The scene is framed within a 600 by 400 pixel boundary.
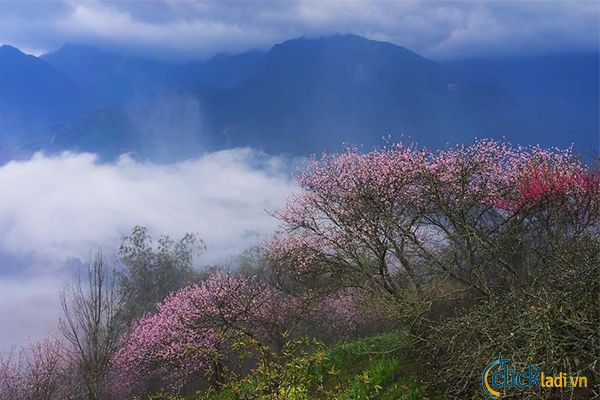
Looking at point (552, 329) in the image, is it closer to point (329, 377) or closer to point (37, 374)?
point (329, 377)

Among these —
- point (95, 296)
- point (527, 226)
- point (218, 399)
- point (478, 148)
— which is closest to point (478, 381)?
point (527, 226)

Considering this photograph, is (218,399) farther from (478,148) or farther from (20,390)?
(20,390)

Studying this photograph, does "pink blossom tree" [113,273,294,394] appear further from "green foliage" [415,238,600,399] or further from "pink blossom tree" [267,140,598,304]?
"green foliage" [415,238,600,399]

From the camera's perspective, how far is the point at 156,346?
21719 millimetres

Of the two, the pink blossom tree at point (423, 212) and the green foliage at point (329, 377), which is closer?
the green foliage at point (329, 377)

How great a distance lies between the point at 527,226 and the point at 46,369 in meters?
21.8

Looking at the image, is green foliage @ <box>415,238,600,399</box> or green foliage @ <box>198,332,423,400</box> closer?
green foliage @ <box>198,332,423,400</box>

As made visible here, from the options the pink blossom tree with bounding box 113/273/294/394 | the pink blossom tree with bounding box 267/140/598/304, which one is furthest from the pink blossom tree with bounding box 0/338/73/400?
the pink blossom tree with bounding box 267/140/598/304

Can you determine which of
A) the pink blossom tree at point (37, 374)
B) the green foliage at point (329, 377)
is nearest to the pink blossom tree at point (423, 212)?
the green foliage at point (329, 377)

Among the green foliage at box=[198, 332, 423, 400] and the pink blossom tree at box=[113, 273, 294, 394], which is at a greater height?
the pink blossom tree at box=[113, 273, 294, 394]

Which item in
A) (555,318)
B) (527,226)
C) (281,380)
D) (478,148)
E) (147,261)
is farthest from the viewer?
(147,261)

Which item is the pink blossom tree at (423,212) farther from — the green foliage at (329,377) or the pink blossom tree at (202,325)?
the pink blossom tree at (202,325)

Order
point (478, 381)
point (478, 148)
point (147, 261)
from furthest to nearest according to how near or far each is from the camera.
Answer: point (147, 261), point (478, 148), point (478, 381)

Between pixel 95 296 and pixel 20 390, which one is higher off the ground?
pixel 95 296
